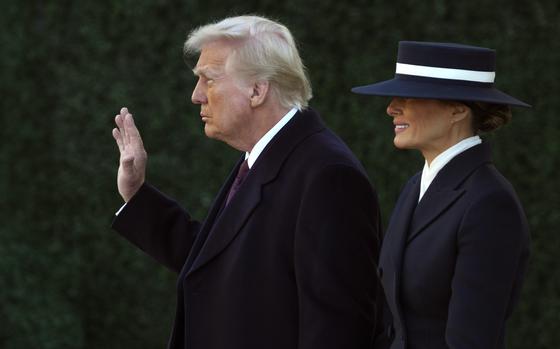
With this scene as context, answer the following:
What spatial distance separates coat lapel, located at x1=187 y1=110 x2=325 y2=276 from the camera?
3502 mm

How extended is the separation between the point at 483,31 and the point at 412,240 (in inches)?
112

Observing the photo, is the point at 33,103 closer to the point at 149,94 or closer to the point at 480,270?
the point at 149,94

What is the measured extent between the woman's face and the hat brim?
1.3 inches

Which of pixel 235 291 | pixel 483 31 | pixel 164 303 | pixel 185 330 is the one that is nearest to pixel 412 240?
pixel 235 291

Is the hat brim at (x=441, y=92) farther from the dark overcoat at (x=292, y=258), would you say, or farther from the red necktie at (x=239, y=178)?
the red necktie at (x=239, y=178)

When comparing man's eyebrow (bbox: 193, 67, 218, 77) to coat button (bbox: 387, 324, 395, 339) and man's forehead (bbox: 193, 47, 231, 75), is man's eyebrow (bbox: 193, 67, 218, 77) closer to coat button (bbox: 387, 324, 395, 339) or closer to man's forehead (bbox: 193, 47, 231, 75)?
man's forehead (bbox: 193, 47, 231, 75)

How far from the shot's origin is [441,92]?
11.0 ft

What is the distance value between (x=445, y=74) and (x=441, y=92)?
0.12 metres

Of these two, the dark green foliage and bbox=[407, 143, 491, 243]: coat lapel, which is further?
the dark green foliage

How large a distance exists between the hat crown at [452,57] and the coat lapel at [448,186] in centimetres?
27

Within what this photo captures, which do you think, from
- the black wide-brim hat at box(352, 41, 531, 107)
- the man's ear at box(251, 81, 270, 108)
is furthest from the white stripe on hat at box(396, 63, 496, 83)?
the man's ear at box(251, 81, 270, 108)

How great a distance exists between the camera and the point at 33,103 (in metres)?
6.63

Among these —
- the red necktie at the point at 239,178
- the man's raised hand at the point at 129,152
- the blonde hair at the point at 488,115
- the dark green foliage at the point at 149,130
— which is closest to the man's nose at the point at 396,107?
the blonde hair at the point at 488,115

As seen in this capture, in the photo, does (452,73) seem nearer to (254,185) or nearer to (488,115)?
(488,115)
